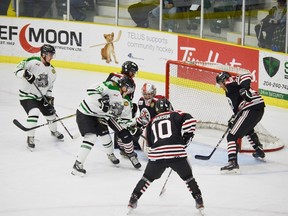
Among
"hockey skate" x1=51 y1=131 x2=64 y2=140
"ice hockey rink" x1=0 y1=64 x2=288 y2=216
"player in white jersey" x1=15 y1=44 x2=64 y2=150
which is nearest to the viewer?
"ice hockey rink" x1=0 y1=64 x2=288 y2=216

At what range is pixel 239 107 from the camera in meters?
7.49

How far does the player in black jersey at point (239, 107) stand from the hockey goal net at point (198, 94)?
3.39 ft

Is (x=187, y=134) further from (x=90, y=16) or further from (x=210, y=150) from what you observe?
(x=90, y=16)

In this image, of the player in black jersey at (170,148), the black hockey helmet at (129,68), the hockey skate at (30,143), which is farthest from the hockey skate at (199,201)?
the hockey skate at (30,143)

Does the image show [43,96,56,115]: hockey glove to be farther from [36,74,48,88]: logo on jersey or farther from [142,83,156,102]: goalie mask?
[142,83,156,102]: goalie mask

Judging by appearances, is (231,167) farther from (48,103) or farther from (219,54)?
(219,54)

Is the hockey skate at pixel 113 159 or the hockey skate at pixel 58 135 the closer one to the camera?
the hockey skate at pixel 113 159

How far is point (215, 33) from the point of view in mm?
10852

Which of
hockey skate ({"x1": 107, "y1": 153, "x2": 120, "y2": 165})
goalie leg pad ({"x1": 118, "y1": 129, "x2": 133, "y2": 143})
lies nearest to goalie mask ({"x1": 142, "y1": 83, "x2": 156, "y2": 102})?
goalie leg pad ({"x1": 118, "y1": 129, "x2": 133, "y2": 143})

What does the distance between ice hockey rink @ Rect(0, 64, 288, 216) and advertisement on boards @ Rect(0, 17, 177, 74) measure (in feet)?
8.95

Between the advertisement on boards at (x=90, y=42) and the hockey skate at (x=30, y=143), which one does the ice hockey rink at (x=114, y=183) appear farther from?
the advertisement on boards at (x=90, y=42)

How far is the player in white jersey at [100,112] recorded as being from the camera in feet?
23.6

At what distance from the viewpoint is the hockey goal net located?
28.1 ft

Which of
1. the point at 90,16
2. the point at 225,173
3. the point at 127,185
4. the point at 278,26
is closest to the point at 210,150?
the point at 225,173
